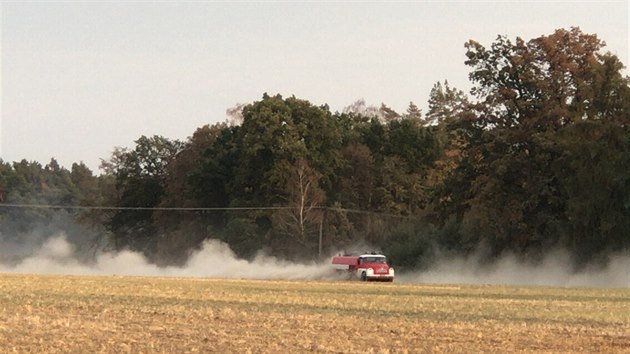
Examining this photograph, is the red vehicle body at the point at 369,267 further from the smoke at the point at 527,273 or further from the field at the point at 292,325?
the field at the point at 292,325

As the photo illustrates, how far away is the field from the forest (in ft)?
126

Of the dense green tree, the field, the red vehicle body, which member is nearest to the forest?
the dense green tree

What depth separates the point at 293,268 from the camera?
310ft

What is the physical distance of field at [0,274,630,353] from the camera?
2012 centimetres

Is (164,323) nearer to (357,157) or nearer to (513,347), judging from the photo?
(513,347)

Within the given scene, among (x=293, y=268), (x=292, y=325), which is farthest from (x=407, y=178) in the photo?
(x=292, y=325)

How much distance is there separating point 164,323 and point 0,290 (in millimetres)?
16585

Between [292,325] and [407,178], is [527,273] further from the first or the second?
[292,325]

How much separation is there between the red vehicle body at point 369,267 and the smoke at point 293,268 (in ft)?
11.5

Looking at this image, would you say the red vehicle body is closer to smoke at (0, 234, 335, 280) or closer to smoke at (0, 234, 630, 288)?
smoke at (0, 234, 630, 288)

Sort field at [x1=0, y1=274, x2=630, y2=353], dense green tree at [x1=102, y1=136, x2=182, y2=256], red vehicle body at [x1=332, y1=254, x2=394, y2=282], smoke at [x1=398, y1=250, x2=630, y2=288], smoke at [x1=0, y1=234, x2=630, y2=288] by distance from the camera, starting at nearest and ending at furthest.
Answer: field at [x1=0, y1=274, x2=630, y2=353], red vehicle body at [x1=332, y1=254, x2=394, y2=282], smoke at [x1=398, y1=250, x2=630, y2=288], smoke at [x1=0, y1=234, x2=630, y2=288], dense green tree at [x1=102, y1=136, x2=182, y2=256]

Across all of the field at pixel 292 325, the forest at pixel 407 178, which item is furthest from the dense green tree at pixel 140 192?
the field at pixel 292 325

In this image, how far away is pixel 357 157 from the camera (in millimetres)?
110188

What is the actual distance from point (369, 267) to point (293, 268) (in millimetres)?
25447
